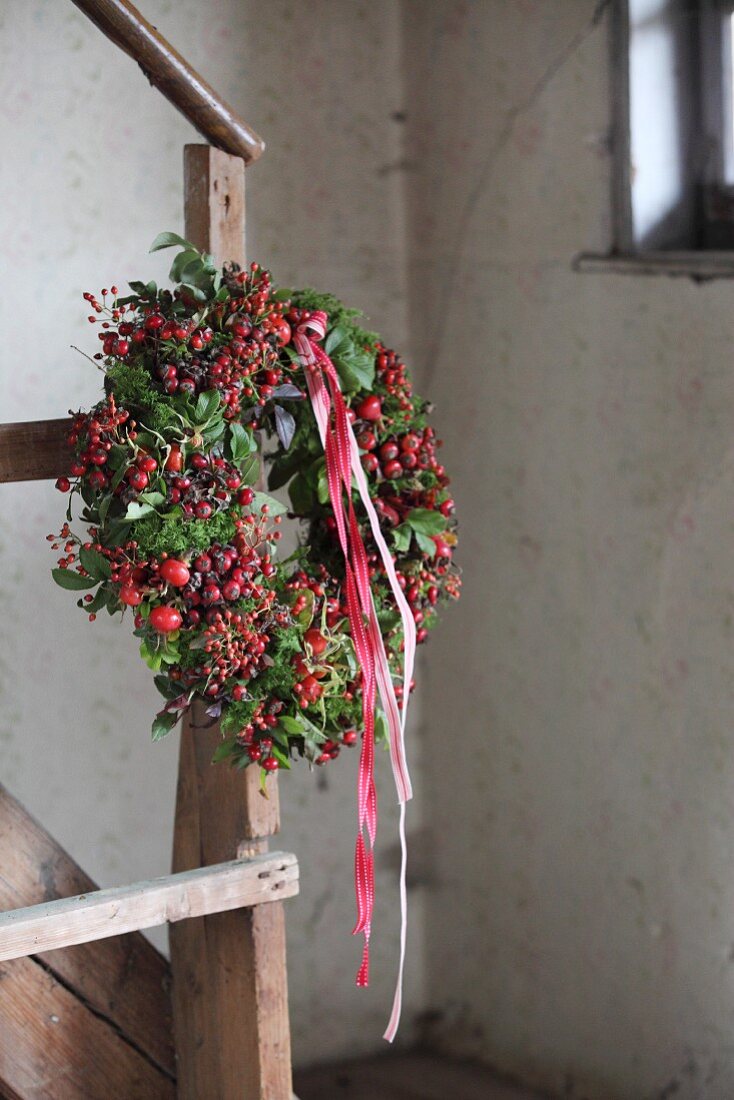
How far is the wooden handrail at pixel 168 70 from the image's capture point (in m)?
1.25

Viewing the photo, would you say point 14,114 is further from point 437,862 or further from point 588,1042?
point 588,1042

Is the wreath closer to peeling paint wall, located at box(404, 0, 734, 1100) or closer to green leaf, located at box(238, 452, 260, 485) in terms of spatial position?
green leaf, located at box(238, 452, 260, 485)

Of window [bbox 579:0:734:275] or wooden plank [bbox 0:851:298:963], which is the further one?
window [bbox 579:0:734:275]

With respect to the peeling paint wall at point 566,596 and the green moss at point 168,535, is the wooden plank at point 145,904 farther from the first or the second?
the peeling paint wall at point 566,596

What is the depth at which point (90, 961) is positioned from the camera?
1.50 meters

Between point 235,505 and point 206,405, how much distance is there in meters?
0.11

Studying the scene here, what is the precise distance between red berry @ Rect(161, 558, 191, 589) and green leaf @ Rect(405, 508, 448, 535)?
30 centimetres

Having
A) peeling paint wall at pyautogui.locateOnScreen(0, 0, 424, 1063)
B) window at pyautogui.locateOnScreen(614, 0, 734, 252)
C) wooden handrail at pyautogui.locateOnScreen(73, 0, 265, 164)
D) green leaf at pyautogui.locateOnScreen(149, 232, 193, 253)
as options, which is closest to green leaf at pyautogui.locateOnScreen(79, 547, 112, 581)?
green leaf at pyautogui.locateOnScreen(149, 232, 193, 253)

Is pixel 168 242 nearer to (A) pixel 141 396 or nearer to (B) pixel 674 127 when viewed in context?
(A) pixel 141 396

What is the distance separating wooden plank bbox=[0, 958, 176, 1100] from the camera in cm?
141

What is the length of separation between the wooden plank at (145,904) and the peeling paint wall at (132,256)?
0.74m

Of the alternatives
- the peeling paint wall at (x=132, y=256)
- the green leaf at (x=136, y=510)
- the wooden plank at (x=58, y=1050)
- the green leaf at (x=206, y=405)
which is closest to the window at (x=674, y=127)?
the peeling paint wall at (x=132, y=256)

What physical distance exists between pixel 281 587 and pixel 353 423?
22 centimetres

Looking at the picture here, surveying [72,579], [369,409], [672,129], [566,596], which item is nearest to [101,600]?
[72,579]
